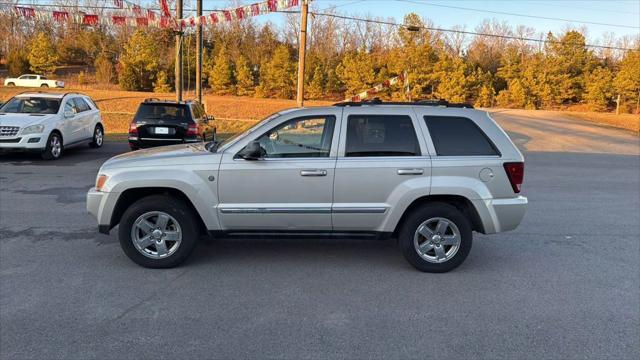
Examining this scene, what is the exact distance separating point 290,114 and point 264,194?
88 cm

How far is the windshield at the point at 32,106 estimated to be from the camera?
41.4ft

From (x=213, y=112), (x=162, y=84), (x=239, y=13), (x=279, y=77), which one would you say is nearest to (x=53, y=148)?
(x=239, y=13)

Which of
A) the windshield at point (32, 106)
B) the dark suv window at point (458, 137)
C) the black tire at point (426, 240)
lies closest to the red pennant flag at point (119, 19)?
the windshield at point (32, 106)

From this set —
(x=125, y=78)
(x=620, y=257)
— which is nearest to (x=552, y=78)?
(x=125, y=78)

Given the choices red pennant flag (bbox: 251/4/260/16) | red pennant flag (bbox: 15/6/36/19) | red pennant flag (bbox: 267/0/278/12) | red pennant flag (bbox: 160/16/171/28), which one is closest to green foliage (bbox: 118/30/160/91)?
red pennant flag (bbox: 15/6/36/19)

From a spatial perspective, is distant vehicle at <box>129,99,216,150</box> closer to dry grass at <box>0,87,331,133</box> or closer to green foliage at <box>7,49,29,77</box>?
dry grass at <box>0,87,331,133</box>

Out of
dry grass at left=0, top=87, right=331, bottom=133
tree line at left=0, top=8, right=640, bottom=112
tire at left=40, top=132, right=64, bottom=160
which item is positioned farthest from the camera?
tree line at left=0, top=8, right=640, bottom=112

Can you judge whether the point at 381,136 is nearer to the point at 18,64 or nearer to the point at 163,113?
the point at 163,113

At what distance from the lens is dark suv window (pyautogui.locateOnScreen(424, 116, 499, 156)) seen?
5188mm

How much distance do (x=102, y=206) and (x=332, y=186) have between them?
2350 mm

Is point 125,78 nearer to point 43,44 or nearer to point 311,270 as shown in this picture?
point 43,44

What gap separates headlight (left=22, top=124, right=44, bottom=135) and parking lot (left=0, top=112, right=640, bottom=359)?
16.1 ft

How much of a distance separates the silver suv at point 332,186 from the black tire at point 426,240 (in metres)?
0.01

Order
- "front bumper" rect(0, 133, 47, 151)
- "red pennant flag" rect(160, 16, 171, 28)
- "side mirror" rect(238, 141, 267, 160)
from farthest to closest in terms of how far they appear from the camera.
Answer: "red pennant flag" rect(160, 16, 171, 28)
"front bumper" rect(0, 133, 47, 151)
"side mirror" rect(238, 141, 267, 160)
